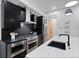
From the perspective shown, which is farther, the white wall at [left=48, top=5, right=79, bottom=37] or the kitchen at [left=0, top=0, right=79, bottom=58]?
the white wall at [left=48, top=5, right=79, bottom=37]

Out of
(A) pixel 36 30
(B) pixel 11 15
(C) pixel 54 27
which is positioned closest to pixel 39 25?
(A) pixel 36 30

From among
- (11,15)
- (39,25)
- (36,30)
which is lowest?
(36,30)

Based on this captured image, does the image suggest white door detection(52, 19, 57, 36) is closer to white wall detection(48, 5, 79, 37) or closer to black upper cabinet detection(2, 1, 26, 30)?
white wall detection(48, 5, 79, 37)

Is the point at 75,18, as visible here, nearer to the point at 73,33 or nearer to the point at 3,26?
the point at 73,33

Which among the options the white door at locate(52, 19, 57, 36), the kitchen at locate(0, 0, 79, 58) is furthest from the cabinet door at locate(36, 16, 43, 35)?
the white door at locate(52, 19, 57, 36)

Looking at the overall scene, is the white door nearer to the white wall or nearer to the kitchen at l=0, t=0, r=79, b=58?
the kitchen at l=0, t=0, r=79, b=58

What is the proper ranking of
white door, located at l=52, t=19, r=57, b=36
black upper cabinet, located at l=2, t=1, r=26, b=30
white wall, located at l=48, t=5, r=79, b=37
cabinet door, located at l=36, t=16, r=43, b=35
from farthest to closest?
1. white door, located at l=52, t=19, r=57, b=36
2. white wall, located at l=48, t=5, r=79, b=37
3. cabinet door, located at l=36, t=16, r=43, b=35
4. black upper cabinet, located at l=2, t=1, r=26, b=30

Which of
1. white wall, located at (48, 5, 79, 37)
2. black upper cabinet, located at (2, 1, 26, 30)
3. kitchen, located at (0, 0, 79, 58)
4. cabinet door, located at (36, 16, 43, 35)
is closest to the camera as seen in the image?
kitchen, located at (0, 0, 79, 58)

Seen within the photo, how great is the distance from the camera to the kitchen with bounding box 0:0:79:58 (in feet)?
4.18

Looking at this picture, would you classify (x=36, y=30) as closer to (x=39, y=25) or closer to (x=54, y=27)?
(x=39, y=25)

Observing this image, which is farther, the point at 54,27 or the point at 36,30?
the point at 54,27

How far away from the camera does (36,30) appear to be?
4816 millimetres

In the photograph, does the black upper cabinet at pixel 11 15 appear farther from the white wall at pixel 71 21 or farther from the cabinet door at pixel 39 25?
the white wall at pixel 71 21

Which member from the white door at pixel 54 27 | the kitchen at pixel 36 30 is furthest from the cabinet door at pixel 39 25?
the white door at pixel 54 27
